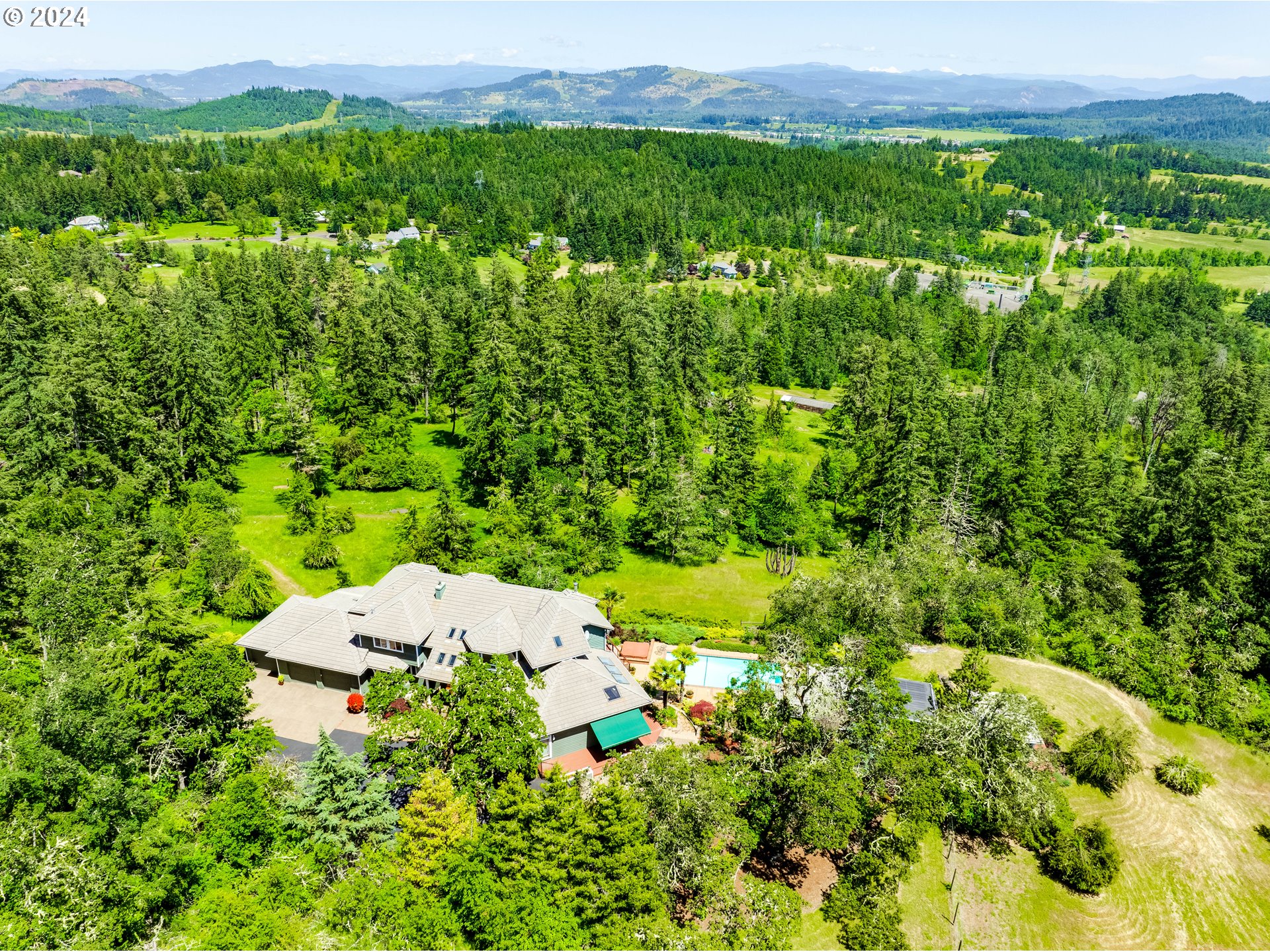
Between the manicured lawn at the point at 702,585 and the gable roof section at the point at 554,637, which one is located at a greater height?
the gable roof section at the point at 554,637

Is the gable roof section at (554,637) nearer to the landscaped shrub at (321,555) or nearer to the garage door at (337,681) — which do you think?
the garage door at (337,681)

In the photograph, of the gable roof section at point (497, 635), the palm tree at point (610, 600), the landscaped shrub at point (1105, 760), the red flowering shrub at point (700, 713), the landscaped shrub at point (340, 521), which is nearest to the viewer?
the landscaped shrub at point (1105, 760)

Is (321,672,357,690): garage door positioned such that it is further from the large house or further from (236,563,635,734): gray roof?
(236,563,635,734): gray roof

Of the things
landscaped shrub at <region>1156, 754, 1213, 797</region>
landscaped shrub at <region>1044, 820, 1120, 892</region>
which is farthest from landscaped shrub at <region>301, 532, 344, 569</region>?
landscaped shrub at <region>1156, 754, 1213, 797</region>

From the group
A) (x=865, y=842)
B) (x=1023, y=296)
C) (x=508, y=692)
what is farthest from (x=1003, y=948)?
(x=1023, y=296)

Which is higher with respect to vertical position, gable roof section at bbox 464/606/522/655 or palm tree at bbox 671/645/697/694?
gable roof section at bbox 464/606/522/655

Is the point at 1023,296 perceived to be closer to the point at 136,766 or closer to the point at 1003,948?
the point at 1003,948

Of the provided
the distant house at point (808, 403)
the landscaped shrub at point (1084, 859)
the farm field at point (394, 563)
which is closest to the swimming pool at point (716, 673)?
the farm field at point (394, 563)
